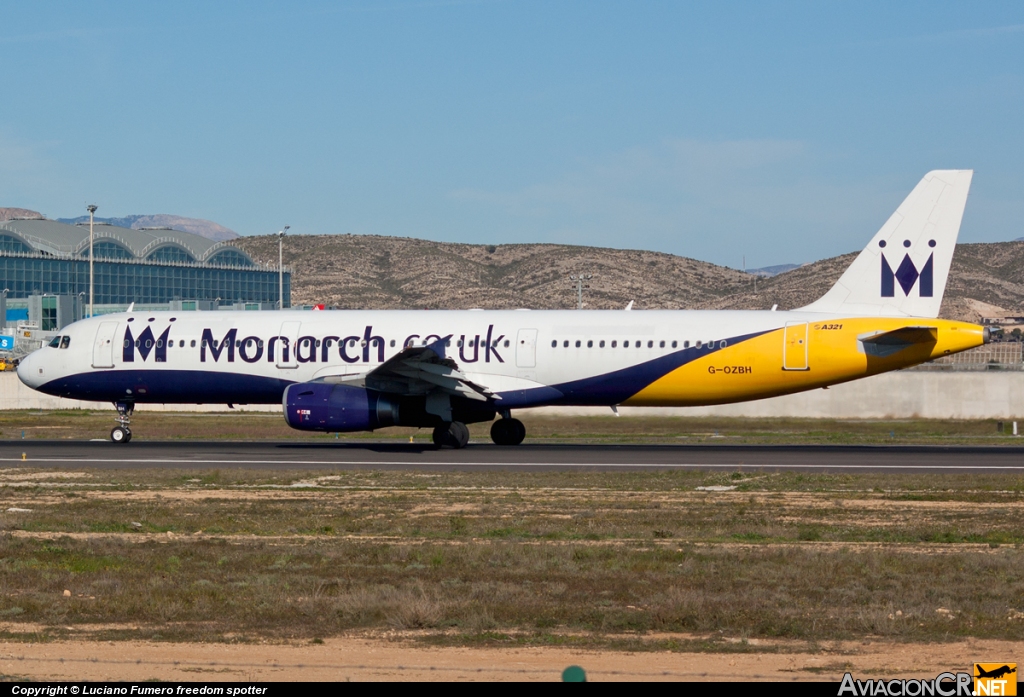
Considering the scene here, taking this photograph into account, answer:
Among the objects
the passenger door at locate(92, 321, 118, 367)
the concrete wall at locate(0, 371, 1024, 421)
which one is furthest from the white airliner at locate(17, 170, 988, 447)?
the concrete wall at locate(0, 371, 1024, 421)

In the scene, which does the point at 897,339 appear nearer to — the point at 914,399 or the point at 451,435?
the point at 451,435

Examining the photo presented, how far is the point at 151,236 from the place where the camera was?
140m

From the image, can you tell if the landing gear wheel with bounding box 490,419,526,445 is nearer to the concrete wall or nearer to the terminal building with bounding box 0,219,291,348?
the concrete wall

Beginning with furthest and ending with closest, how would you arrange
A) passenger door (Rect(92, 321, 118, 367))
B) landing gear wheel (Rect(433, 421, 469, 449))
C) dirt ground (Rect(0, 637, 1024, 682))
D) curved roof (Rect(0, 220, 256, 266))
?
1. curved roof (Rect(0, 220, 256, 266))
2. passenger door (Rect(92, 321, 118, 367))
3. landing gear wheel (Rect(433, 421, 469, 449))
4. dirt ground (Rect(0, 637, 1024, 682))

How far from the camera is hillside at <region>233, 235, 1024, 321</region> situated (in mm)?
160250

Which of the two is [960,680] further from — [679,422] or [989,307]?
[989,307]

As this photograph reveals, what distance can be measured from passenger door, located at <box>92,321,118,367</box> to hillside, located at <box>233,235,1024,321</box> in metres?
116

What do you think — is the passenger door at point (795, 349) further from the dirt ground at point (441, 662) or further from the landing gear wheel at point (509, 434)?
the dirt ground at point (441, 662)

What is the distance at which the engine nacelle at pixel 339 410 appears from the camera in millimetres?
31859

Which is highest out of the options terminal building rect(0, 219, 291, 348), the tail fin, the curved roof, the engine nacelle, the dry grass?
the curved roof

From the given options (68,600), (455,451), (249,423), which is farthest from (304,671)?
(249,423)

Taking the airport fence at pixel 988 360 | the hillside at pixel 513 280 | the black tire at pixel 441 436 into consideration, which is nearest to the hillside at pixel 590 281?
Answer: the hillside at pixel 513 280

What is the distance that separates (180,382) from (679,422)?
1771cm

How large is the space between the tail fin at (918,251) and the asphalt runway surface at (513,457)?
13.2 ft
